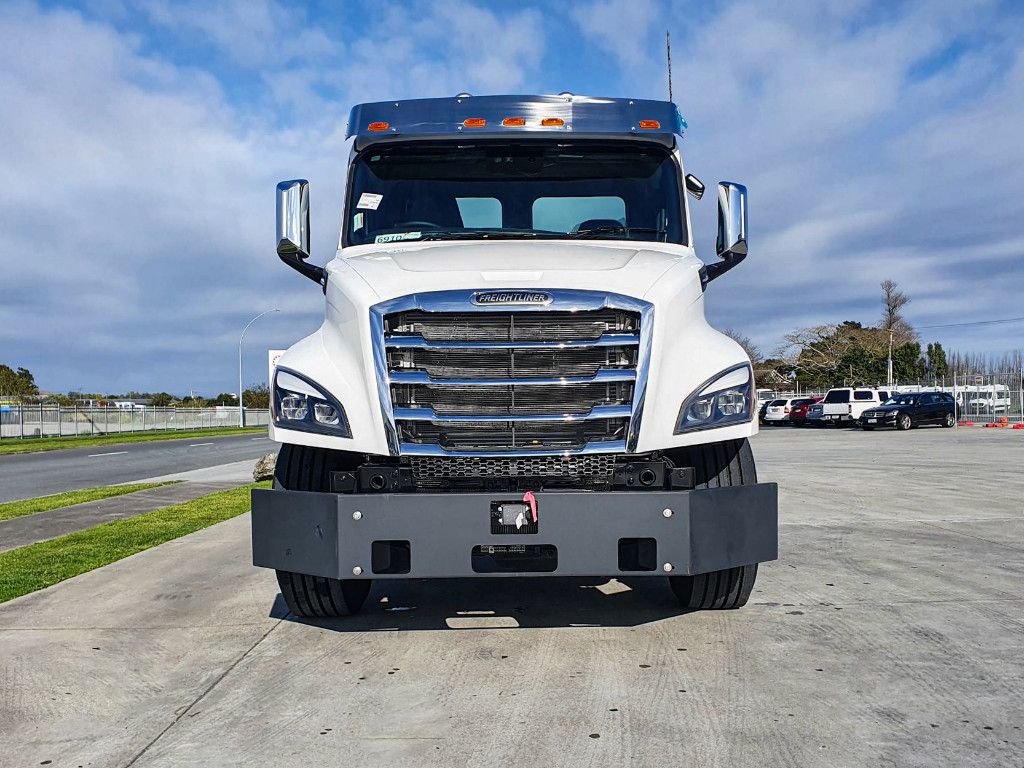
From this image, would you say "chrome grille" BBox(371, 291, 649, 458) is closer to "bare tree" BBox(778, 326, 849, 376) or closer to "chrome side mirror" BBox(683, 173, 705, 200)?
"chrome side mirror" BBox(683, 173, 705, 200)

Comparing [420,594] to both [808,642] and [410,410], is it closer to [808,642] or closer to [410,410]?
[410,410]

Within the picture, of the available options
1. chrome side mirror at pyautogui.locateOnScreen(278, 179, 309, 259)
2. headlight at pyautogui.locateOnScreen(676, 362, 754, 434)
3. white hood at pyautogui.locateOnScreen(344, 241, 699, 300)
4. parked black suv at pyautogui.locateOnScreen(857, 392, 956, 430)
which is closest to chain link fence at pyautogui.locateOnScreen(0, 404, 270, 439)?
parked black suv at pyautogui.locateOnScreen(857, 392, 956, 430)

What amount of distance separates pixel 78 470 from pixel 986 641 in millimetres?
19867

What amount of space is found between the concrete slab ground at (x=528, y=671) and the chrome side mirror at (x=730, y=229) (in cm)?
206

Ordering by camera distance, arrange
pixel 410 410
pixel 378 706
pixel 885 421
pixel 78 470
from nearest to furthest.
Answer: pixel 378 706 → pixel 410 410 → pixel 78 470 → pixel 885 421

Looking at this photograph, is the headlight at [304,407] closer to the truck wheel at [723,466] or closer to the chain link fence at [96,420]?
the truck wheel at [723,466]

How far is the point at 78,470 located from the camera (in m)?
20.6

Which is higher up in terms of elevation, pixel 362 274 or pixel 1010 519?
pixel 362 274

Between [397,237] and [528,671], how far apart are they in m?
2.69

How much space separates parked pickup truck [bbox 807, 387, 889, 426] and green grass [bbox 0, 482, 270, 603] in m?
36.0

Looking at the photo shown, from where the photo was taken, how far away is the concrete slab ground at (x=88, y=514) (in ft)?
31.0

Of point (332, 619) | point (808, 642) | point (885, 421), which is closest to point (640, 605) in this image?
point (808, 642)

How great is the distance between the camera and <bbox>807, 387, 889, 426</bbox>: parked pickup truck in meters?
42.5

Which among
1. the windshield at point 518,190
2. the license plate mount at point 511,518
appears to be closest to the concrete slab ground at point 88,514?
the windshield at point 518,190
